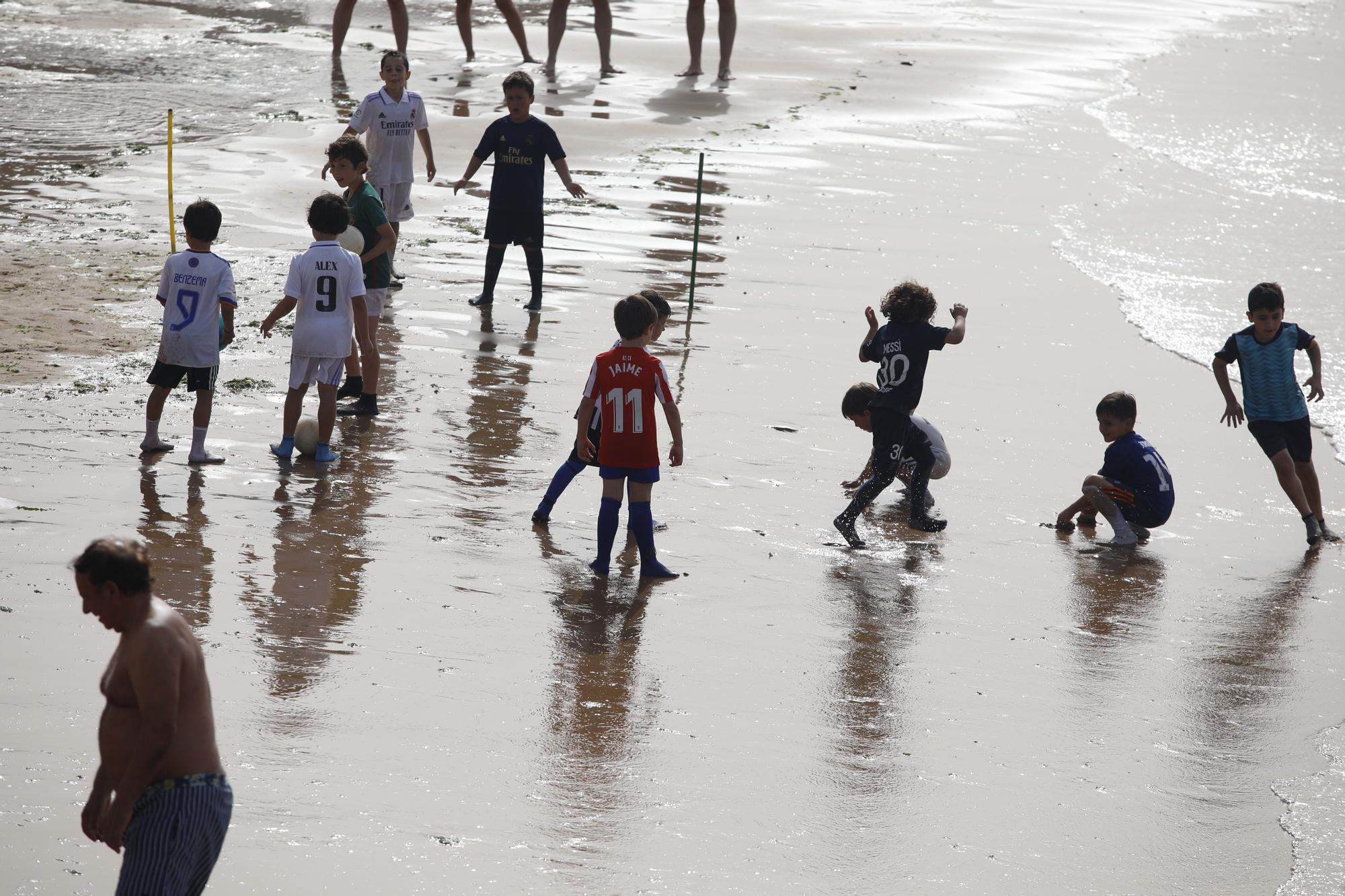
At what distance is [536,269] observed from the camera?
11.6 m

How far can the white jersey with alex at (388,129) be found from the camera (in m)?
11.3

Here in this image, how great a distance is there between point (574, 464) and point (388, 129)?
4.89 m

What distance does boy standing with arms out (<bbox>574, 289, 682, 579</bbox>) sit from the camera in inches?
280

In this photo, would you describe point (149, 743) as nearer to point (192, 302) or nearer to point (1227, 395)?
point (192, 302)

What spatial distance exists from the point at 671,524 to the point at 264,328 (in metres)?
2.55

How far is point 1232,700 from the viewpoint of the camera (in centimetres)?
636

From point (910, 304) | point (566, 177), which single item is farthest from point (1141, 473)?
point (566, 177)

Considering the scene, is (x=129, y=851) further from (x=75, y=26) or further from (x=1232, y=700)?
(x=75, y=26)

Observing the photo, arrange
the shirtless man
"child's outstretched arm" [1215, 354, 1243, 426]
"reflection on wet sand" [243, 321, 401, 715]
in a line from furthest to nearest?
"child's outstretched arm" [1215, 354, 1243, 426], "reflection on wet sand" [243, 321, 401, 715], the shirtless man

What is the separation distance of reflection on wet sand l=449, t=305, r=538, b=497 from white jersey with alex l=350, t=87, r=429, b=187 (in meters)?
1.33

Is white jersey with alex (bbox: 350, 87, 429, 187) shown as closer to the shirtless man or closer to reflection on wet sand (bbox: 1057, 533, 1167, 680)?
reflection on wet sand (bbox: 1057, 533, 1167, 680)

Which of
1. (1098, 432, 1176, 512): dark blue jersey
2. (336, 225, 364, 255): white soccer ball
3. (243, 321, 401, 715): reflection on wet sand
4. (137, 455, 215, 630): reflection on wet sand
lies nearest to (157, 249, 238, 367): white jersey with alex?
(137, 455, 215, 630): reflection on wet sand

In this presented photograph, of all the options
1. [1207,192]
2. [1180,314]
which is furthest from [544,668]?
[1207,192]

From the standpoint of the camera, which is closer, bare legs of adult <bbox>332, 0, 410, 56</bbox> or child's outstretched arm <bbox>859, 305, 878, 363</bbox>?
child's outstretched arm <bbox>859, 305, 878, 363</bbox>
